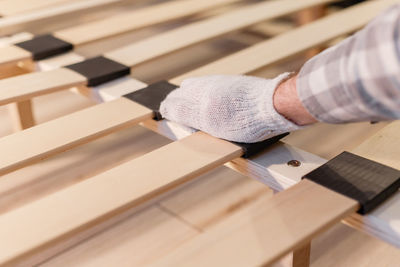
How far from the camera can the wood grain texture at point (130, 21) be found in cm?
108

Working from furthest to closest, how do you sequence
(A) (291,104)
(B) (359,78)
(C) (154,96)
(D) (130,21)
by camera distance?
(D) (130,21) → (C) (154,96) → (A) (291,104) → (B) (359,78)

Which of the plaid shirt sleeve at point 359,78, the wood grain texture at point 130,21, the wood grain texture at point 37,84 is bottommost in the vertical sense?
the wood grain texture at point 37,84

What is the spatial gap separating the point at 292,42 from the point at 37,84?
0.52 meters

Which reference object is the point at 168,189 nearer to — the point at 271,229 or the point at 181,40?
the point at 271,229

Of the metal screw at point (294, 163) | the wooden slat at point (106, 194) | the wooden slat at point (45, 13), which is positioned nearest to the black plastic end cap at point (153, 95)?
the wooden slat at point (106, 194)

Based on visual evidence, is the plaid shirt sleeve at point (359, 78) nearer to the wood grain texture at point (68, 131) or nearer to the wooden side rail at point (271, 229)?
the wooden side rail at point (271, 229)

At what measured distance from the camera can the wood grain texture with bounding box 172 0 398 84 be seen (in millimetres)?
933

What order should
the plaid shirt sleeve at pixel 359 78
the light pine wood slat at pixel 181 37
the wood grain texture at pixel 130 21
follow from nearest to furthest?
the plaid shirt sleeve at pixel 359 78, the light pine wood slat at pixel 181 37, the wood grain texture at pixel 130 21

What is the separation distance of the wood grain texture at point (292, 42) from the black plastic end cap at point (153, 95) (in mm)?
38

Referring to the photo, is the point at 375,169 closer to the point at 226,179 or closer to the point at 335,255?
the point at 335,255

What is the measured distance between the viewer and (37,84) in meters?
0.85

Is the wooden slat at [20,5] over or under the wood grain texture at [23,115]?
over

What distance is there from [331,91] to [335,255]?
1.15 ft

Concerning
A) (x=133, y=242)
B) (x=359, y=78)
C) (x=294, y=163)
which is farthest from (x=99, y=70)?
(x=359, y=78)
